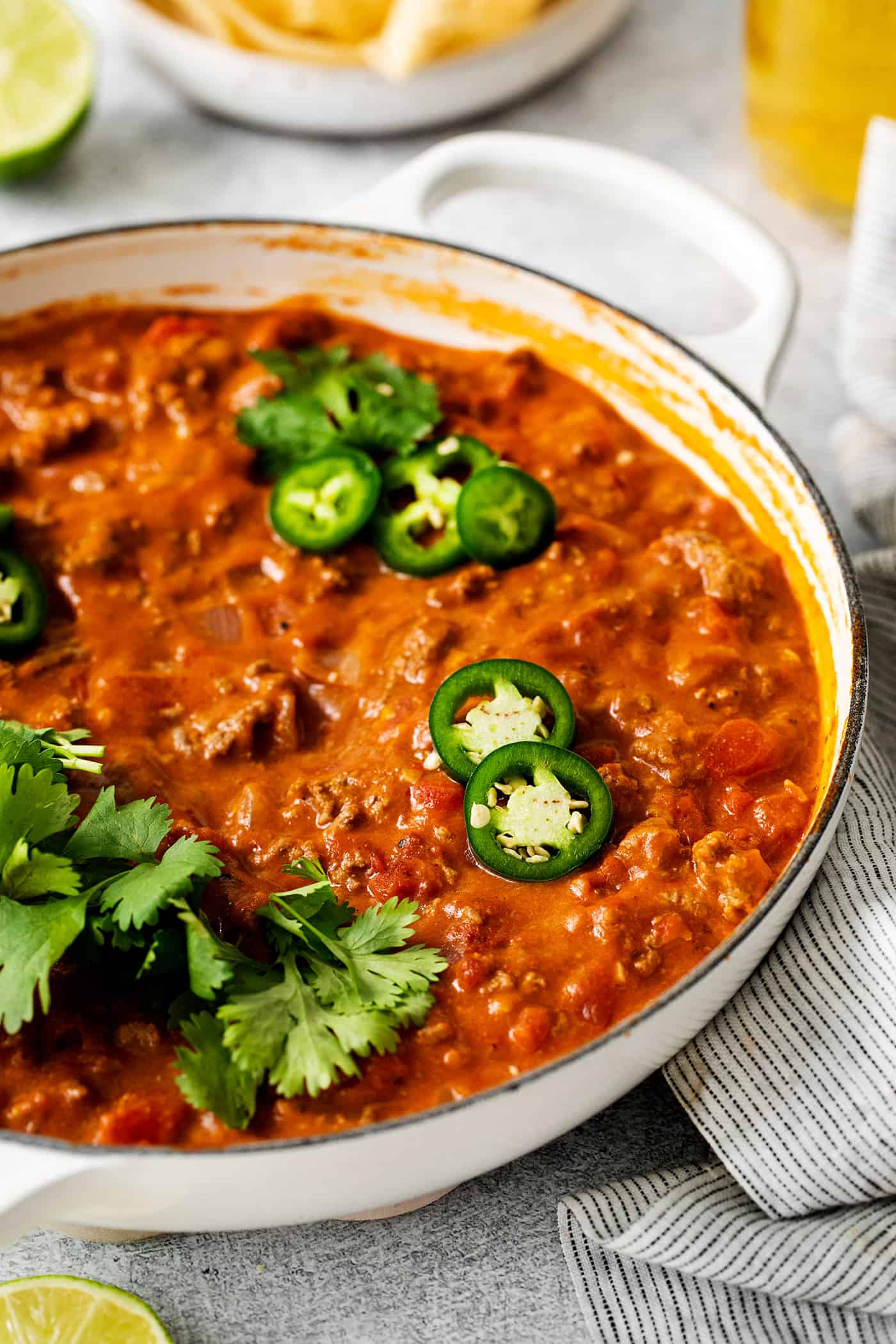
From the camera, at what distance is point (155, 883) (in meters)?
2.69

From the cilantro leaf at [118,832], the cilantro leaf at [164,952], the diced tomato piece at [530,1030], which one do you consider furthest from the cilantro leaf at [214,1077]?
the diced tomato piece at [530,1030]

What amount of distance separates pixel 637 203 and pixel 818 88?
1.10 metres

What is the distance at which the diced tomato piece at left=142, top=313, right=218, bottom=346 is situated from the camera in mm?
3986

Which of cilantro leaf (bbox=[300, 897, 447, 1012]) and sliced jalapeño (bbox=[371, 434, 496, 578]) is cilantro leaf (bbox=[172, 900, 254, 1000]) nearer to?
cilantro leaf (bbox=[300, 897, 447, 1012])

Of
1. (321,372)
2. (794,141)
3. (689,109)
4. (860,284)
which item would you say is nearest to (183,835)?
(321,372)

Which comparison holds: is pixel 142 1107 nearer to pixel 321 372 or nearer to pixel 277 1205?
pixel 277 1205

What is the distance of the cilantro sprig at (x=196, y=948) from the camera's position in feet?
8.52

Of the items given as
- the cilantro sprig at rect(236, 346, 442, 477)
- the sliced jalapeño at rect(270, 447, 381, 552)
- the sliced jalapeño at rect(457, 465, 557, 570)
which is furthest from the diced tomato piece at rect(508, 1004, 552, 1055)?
the cilantro sprig at rect(236, 346, 442, 477)

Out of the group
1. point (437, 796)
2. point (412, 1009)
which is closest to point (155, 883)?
point (412, 1009)

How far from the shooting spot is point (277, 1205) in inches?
99.9

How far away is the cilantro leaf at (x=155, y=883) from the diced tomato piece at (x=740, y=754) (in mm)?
1032

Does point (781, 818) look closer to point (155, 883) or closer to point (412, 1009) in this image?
point (412, 1009)

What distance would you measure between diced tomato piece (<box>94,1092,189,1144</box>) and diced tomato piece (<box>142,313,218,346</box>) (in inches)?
81.5

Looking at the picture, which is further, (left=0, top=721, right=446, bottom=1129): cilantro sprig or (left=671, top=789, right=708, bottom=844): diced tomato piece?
(left=671, top=789, right=708, bottom=844): diced tomato piece
